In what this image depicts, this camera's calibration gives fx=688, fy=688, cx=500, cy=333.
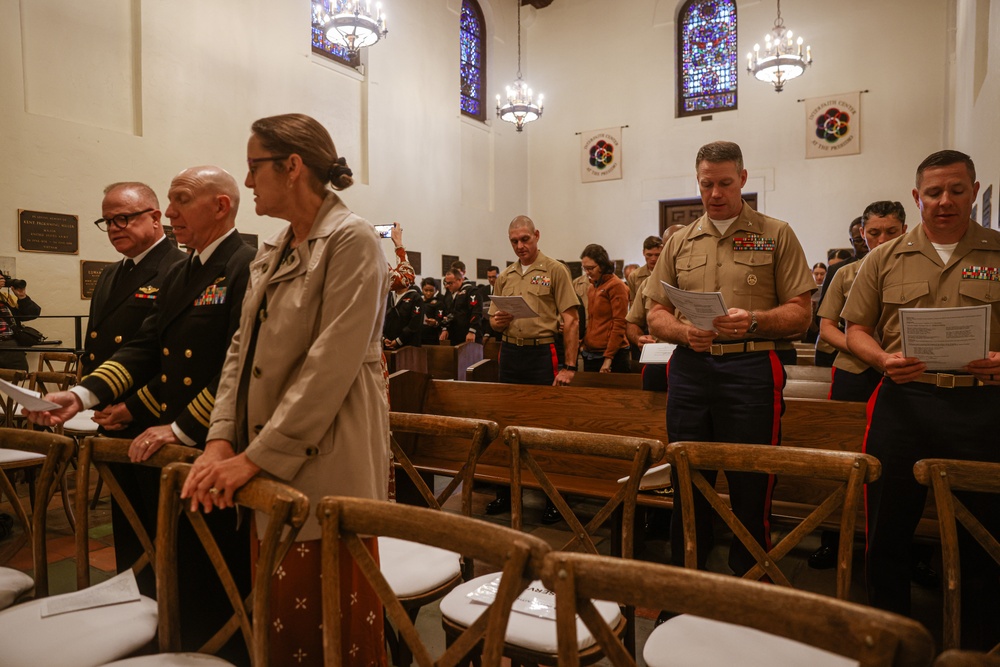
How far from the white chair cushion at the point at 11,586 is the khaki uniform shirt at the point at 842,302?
8.75ft

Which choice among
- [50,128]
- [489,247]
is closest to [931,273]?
[50,128]

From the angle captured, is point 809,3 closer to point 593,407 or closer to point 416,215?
point 416,215

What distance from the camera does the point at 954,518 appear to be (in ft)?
4.73

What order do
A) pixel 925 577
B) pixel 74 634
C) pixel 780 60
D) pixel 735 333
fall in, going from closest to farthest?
pixel 74 634 < pixel 735 333 < pixel 925 577 < pixel 780 60

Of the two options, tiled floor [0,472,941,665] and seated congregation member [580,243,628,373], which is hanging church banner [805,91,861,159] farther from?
tiled floor [0,472,941,665]

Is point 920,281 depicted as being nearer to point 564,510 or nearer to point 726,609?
point 564,510

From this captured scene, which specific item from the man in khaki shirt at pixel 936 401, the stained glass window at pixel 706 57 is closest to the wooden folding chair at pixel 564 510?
the man in khaki shirt at pixel 936 401

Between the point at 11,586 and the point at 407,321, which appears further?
the point at 407,321

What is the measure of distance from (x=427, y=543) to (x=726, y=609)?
1.62 ft

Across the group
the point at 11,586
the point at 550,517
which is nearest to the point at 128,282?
the point at 11,586

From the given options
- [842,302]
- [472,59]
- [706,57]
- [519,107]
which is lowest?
[842,302]

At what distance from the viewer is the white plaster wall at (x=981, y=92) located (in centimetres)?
441

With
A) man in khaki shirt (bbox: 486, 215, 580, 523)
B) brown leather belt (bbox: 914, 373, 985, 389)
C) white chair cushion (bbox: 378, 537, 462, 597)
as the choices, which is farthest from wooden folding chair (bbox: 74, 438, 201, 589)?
man in khaki shirt (bbox: 486, 215, 580, 523)

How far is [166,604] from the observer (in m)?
1.47
